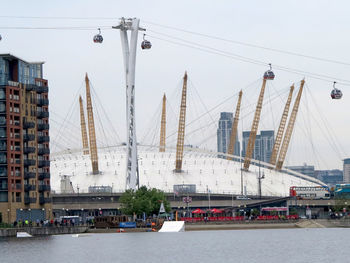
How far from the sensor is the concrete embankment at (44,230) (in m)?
169

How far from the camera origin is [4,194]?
7411 inches

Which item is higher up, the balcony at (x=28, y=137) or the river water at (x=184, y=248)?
the balcony at (x=28, y=137)

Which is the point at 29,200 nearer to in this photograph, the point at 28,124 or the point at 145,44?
the point at 28,124

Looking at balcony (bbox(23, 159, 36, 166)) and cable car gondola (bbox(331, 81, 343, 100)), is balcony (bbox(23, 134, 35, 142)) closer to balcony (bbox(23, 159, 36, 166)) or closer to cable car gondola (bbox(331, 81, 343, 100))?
balcony (bbox(23, 159, 36, 166))

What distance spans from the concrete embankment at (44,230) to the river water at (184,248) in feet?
18.2

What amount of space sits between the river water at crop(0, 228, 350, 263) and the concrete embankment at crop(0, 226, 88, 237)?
555cm

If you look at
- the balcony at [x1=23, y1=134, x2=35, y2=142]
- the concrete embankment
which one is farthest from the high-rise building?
the concrete embankment

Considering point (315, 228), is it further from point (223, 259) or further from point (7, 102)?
point (223, 259)

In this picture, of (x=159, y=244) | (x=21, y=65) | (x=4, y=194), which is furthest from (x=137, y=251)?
(x=21, y=65)

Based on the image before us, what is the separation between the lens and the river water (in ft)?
384

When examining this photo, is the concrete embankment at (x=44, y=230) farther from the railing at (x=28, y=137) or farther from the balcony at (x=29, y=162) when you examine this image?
the railing at (x=28, y=137)

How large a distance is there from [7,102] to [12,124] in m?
4.50

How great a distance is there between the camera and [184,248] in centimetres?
13400

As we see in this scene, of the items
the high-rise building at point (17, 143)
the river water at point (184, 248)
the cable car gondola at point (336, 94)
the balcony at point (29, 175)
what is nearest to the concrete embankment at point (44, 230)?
the river water at point (184, 248)
